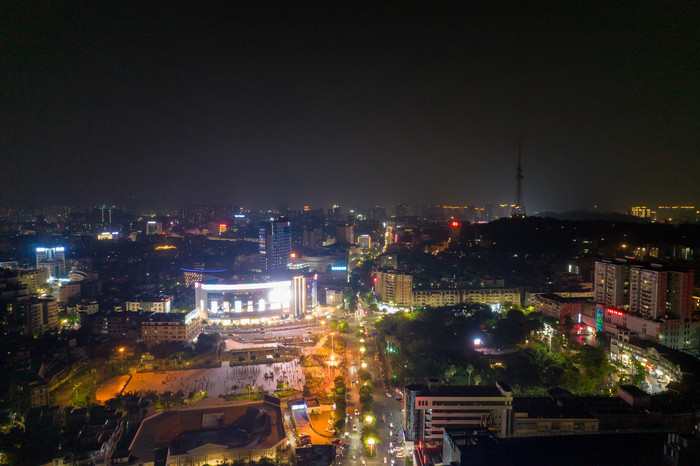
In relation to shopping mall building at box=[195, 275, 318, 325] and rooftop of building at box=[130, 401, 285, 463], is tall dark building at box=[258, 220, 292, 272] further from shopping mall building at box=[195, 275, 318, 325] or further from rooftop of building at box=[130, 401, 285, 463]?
rooftop of building at box=[130, 401, 285, 463]

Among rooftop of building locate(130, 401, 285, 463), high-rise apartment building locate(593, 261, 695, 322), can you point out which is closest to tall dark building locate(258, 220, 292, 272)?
rooftop of building locate(130, 401, 285, 463)

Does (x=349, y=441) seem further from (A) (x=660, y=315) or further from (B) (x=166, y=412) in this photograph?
(A) (x=660, y=315)

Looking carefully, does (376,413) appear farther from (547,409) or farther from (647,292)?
(647,292)

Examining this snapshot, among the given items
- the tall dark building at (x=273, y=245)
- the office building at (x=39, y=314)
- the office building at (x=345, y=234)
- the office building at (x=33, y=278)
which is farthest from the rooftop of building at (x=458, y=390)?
the office building at (x=345, y=234)

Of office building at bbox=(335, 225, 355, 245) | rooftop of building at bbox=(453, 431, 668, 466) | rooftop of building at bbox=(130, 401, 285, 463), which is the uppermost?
office building at bbox=(335, 225, 355, 245)

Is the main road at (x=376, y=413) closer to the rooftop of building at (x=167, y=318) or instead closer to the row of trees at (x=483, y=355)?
the row of trees at (x=483, y=355)

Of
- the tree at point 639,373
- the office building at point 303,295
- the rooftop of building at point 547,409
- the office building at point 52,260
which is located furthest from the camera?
the office building at point 52,260

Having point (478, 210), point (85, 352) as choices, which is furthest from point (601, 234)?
point (478, 210)

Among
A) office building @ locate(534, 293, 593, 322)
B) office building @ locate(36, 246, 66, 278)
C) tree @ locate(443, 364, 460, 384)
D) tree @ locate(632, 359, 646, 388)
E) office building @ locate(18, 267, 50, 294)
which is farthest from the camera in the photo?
office building @ locate(36, 246, 66, 278)
